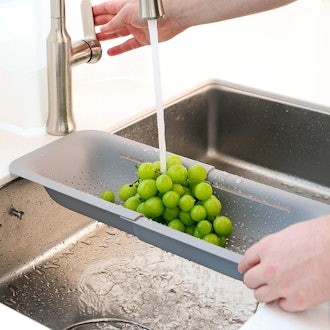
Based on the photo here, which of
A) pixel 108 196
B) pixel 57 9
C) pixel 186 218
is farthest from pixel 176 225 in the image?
pixel 57 9

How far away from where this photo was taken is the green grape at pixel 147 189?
119 cm

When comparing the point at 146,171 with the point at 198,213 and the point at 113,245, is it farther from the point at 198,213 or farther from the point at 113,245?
the point at 113,245

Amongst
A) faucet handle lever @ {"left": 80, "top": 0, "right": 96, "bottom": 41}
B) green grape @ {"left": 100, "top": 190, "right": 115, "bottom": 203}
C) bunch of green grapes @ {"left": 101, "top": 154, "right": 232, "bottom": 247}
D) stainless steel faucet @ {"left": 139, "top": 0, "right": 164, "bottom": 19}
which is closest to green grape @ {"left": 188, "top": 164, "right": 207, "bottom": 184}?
bunch of green grapes @ {"left": 101, "top": 154, "right": 232, "bottom": 247}

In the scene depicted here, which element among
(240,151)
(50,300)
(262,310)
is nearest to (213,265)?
(262,310)

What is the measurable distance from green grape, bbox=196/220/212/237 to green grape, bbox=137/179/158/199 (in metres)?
0.08

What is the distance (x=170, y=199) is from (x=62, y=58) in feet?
1.14

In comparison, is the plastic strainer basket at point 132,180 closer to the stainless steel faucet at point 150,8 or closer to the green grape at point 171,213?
the green grape at point 171,213

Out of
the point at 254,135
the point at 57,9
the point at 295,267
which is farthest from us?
the point at 254,135

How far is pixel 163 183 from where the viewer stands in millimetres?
1180

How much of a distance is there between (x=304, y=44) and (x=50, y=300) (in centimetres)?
101

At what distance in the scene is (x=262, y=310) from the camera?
3.01ft

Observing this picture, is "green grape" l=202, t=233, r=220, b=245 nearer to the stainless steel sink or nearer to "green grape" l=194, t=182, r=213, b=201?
"green grape" l=194, t=182, r=213, b=201

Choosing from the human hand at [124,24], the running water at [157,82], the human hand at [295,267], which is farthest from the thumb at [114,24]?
the human hand at [295,267]

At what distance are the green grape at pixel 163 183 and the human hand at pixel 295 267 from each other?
278mm
